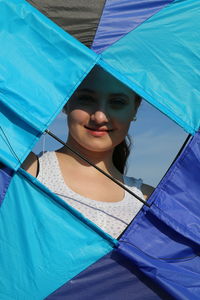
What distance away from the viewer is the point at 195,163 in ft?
5.81

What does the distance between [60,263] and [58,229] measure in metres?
0.11

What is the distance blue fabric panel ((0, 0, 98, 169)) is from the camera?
1672mm

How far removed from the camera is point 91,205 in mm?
1771

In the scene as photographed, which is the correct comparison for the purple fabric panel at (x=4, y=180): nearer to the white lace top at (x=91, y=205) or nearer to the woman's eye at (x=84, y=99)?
the white lace top at (x=91, y=205)

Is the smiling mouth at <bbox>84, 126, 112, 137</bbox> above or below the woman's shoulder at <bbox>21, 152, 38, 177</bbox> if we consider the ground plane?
above

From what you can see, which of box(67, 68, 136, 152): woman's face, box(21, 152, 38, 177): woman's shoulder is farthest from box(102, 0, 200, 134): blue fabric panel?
box(21, 152, 38, 177): woman's shoulder

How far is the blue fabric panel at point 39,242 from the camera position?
1.60 meters

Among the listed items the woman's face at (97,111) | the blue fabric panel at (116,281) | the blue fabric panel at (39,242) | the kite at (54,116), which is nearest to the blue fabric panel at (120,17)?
the kite at (54,116)

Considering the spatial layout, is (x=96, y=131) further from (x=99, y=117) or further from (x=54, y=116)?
(x=54, y=116)

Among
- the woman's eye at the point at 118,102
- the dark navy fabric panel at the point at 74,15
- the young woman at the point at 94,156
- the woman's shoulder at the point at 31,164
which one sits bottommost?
the woman's shoulder at the point at 31,164

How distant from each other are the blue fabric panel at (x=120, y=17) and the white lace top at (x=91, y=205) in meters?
0.44

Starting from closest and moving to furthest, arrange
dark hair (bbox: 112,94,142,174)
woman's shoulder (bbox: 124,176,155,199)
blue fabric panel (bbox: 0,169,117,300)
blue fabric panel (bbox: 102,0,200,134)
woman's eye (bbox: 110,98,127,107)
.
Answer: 1. blue fabric panel (bbox: 0,169,117,300)
2. blue fabric panel (bbox: 102,0,200,134)
3. woman's eye (bbox: 110,98,127,107)
4. woman's shoulder (bbox: 124,176,155,199)
5. dark hair (bbox: 112,94,142,174)

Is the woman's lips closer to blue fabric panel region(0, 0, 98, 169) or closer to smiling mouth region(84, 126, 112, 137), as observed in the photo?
smiling mouth region(84, 126, 112, 137)

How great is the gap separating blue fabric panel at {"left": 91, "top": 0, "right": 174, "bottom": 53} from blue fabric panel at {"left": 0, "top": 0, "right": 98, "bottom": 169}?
9 cm
